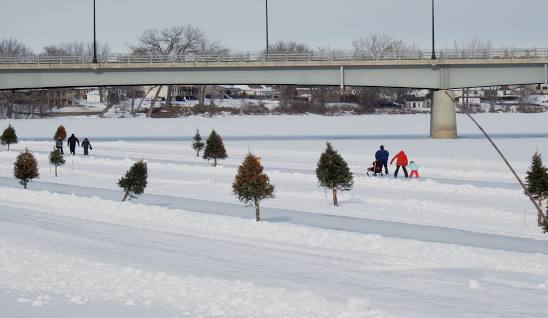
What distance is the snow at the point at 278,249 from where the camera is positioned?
41.0 ft

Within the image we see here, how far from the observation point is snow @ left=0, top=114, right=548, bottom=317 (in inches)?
492

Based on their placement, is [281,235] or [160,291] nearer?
[160,291]

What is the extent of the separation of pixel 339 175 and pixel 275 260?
1048 centimetres

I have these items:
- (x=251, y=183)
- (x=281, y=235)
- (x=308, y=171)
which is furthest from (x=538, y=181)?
(x=308, y=171)

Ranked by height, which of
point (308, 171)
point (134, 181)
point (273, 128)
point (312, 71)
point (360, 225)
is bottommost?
point (360, 225)

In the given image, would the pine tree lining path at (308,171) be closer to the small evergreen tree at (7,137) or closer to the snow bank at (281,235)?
the small evergreen tree at (7,137)

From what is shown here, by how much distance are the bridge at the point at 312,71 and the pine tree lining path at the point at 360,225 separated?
99.2 ft

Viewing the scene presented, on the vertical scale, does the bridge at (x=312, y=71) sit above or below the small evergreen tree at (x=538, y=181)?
above

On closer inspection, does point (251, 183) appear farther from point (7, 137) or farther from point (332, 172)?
point (7, 137)

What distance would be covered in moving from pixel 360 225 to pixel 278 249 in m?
4.27

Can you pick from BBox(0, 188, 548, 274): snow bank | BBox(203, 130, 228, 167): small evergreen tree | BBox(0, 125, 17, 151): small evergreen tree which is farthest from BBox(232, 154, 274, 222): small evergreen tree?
BBox(0, 125, 17, 151): small evergreen tree

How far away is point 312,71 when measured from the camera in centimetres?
5972

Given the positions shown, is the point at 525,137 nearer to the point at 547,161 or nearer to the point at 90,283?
the point at 547,161

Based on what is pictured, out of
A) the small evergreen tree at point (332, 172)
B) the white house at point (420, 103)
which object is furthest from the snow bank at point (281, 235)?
the white house at point (420, 103)
